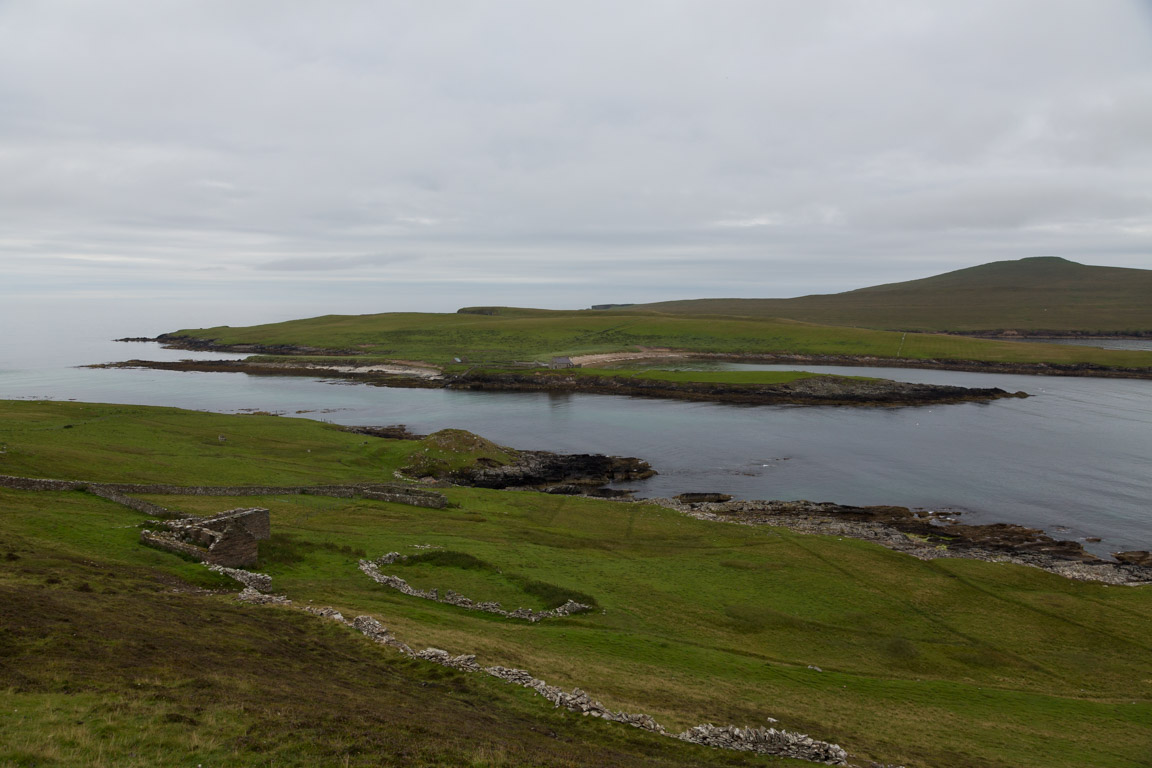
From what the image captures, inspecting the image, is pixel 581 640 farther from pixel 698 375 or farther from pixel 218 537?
pixel 698 375

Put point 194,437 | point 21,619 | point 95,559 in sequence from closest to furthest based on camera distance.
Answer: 1. point 21,619
2. point 95,559
3. point 194,437

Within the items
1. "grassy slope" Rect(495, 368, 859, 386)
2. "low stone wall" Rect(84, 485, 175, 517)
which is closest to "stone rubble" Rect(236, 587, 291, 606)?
"low stone wall" Rect(84, 485, 175, 517)

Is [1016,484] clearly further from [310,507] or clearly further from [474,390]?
[474,390]

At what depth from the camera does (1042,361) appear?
140 metres

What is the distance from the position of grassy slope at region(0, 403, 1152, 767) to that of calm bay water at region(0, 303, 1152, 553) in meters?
18.6

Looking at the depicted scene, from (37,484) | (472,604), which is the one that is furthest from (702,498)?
(37,484)

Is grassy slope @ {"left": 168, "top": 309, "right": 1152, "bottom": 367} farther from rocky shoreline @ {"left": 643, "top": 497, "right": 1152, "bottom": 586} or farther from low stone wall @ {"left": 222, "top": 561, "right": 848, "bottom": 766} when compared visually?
low stone wall @ {"left": 222, "top": 561, "right": 848, "bottom": 766}

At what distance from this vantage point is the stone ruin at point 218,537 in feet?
87.0

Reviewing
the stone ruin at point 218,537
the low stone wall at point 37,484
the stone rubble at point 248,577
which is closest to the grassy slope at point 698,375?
the low stone wall at point 37,484

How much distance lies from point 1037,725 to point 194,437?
205ft

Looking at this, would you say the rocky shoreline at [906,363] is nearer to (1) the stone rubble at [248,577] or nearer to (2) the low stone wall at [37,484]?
(2) the low stone wall at [37,484]

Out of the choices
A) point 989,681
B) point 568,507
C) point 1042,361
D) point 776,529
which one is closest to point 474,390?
point 568,507

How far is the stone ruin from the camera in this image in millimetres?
26531

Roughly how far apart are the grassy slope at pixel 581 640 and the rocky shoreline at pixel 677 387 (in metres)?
71.0
